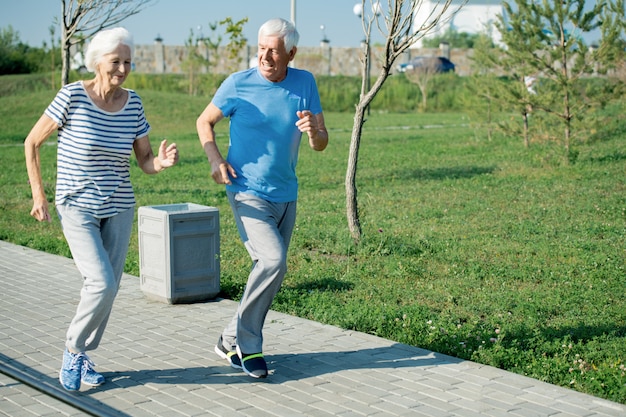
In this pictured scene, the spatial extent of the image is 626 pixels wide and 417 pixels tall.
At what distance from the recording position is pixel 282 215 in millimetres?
5703

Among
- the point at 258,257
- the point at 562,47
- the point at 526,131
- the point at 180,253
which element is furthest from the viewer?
the point at 526,131

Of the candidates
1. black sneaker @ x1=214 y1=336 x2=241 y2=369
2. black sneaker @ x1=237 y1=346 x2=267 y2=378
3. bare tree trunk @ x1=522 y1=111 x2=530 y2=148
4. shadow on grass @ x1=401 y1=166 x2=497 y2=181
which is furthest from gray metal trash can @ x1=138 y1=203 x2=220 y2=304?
bare tree trunk @ x1=522 y1=111 x2=530 y2=148

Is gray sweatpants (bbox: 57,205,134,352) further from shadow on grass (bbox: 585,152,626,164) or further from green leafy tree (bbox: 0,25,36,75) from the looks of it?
green leafy tree (bbox: 0,25,36,75)

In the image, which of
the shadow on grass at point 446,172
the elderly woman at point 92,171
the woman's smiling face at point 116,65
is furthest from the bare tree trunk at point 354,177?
the shadow on grass at point 446,172

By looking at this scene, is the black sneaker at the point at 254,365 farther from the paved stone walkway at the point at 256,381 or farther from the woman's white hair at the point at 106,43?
the woman's white hair at the point at 106,43

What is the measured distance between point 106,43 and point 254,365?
2.03 m

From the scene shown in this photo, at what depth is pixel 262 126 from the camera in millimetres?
5543

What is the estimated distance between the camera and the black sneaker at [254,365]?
560 centimetres

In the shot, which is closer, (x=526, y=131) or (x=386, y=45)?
(x=386, y=45)

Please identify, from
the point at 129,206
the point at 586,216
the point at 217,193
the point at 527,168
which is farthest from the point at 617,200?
the point at 129,206

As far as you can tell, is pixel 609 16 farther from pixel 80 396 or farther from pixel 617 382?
pixel 80 396

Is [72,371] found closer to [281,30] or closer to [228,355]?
[228,355]

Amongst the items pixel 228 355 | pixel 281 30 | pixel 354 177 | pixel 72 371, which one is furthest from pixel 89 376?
pixel 354 177

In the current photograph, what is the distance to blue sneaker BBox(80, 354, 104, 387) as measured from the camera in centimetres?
545
